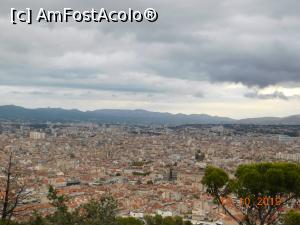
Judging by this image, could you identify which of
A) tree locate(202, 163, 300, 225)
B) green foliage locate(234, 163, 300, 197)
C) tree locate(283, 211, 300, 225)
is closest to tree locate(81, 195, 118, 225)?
tree locate(202, 163, 300, 225)

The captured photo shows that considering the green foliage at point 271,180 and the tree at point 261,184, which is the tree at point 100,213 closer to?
the tree at point 261,184

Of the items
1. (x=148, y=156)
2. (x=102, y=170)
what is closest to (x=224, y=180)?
(x=102, y=170)

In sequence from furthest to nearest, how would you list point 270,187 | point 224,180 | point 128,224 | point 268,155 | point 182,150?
point 182,150
point 268,155
point 128,224
point 224,180
point 270,187

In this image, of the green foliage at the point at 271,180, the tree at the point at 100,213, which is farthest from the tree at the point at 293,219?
the tree at the point at 100,213

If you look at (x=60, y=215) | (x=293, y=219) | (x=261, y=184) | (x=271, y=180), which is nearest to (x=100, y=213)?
(x=60, y=215)

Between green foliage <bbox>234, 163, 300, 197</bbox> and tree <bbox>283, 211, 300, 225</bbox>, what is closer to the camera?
green foliage <bbox>234, 163, 300, 197</bbox>

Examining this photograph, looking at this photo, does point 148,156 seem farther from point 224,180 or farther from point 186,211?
point 224,180

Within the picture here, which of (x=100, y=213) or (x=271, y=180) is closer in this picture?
(x=271, y=180)

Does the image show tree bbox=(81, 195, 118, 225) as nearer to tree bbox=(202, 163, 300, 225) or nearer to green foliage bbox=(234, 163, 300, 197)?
tree bbox=(202, 163, 300, 225)

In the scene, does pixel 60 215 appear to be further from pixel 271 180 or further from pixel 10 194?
pixel 271 180
